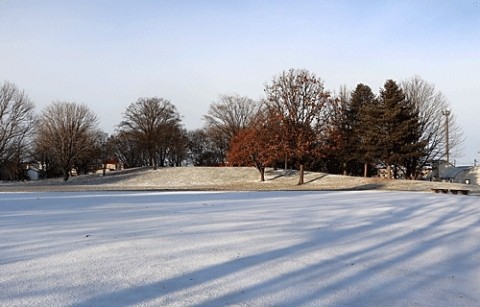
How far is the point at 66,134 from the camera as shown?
63438mm

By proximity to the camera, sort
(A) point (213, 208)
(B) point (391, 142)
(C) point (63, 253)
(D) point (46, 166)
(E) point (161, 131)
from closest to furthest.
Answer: (C) point (63, 253), (A) point (213, 208), (B) point (391, 142), (E) point (161, 131), (D) point (46, 166)

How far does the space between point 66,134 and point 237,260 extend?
6116 cm

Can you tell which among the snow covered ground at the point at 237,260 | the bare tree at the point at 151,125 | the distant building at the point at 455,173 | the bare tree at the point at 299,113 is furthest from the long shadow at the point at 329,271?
the bare tree at the point at 151,125

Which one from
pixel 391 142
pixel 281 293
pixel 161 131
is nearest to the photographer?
pixel 281 293

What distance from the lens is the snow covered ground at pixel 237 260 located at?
539 cm

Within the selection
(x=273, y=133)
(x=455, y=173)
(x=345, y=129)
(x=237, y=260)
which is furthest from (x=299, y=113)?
(x=237, y=260)

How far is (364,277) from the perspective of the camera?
632 cm

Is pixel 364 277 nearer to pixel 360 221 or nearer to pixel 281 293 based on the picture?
pixel 281 293

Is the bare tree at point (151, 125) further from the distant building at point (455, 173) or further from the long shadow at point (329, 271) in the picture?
the long shadow at point (329, 271)

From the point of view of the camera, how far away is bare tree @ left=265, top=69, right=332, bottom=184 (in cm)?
4331

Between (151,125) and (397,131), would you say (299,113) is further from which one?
(151,125)

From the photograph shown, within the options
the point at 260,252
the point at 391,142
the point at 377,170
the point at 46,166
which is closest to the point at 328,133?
the point at 391,142

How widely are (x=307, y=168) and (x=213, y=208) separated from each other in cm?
5050

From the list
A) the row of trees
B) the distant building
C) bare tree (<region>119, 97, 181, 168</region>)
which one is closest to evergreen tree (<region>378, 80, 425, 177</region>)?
the row of trees
